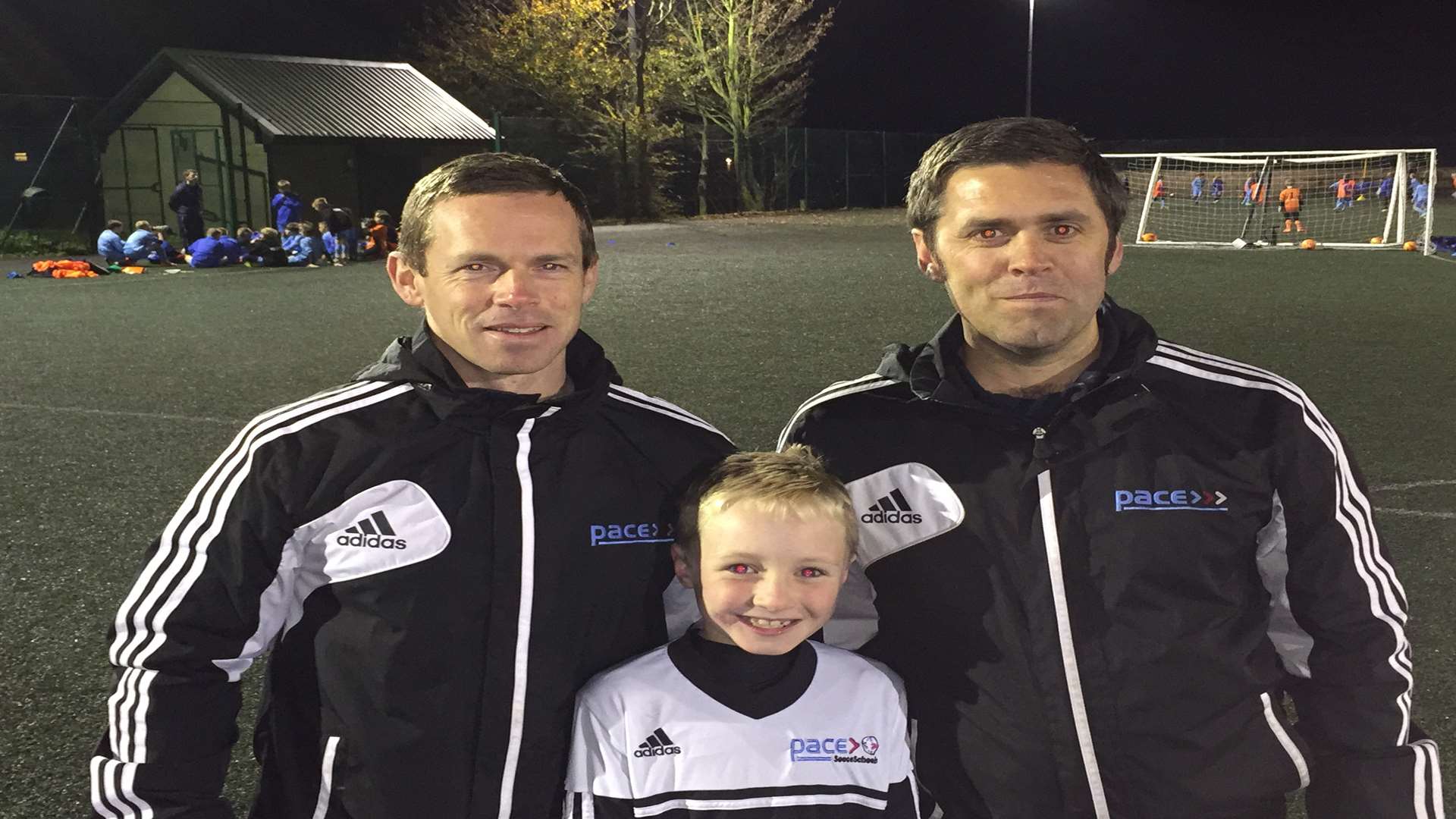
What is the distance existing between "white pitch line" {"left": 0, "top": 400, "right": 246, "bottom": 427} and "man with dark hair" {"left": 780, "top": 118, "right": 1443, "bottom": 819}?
18.3ft

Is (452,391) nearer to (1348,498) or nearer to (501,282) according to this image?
(501,282)

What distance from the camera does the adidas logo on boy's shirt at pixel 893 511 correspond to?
7.04 feet

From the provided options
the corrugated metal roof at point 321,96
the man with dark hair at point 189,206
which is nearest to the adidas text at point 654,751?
the man with dark hair at point 189,206

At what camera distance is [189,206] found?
2066 cm

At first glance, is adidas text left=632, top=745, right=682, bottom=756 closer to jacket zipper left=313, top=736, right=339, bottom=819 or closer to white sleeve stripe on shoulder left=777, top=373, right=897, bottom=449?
jacket zipper left=313, top=736, right=339, bottom=819

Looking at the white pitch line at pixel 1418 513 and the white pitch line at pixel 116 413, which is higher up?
the white pitch line at pixel 116 413

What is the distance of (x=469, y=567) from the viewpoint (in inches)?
78.3

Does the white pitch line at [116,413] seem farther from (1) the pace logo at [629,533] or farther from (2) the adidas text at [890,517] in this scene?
(2) the adidas text at [890,517]

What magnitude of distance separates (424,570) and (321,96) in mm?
27166

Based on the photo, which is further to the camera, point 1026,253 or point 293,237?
point 293,237

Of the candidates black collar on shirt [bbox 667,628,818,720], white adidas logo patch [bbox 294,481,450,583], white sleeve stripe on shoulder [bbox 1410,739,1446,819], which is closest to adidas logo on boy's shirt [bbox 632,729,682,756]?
black collar on shirt [bbox 667,628,818,720]

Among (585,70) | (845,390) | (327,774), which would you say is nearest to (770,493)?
(845,390)

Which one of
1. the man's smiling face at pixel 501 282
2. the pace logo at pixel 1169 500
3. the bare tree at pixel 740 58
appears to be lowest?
the pace logo at pixel 1169 500

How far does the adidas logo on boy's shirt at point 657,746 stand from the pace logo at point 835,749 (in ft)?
0.67
